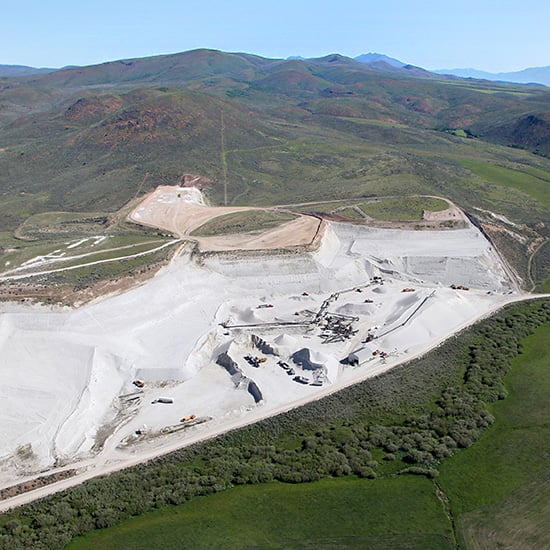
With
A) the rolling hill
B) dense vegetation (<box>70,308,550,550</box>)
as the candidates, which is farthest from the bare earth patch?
dense vegetation (<box>70,308,550,550</box>)

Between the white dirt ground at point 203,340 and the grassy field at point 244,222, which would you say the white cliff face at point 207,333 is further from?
the grassy field at point 244,222

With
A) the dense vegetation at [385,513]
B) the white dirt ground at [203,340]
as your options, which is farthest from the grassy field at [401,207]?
the dense vegetation at [385,513]

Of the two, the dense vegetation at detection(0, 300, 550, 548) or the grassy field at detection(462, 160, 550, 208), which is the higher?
the grassy field at detection(462, 160, 550, 208)

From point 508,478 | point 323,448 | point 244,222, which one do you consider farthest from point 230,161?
point 508,478

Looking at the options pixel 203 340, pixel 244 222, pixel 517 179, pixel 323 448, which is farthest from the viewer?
pixel 517 179

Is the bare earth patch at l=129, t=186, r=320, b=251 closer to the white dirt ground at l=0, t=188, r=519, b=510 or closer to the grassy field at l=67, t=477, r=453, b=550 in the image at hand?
the white dirt ground at l=0, t=188, r=519, b=510

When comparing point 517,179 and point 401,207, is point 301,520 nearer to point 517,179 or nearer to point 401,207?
point 401,207
